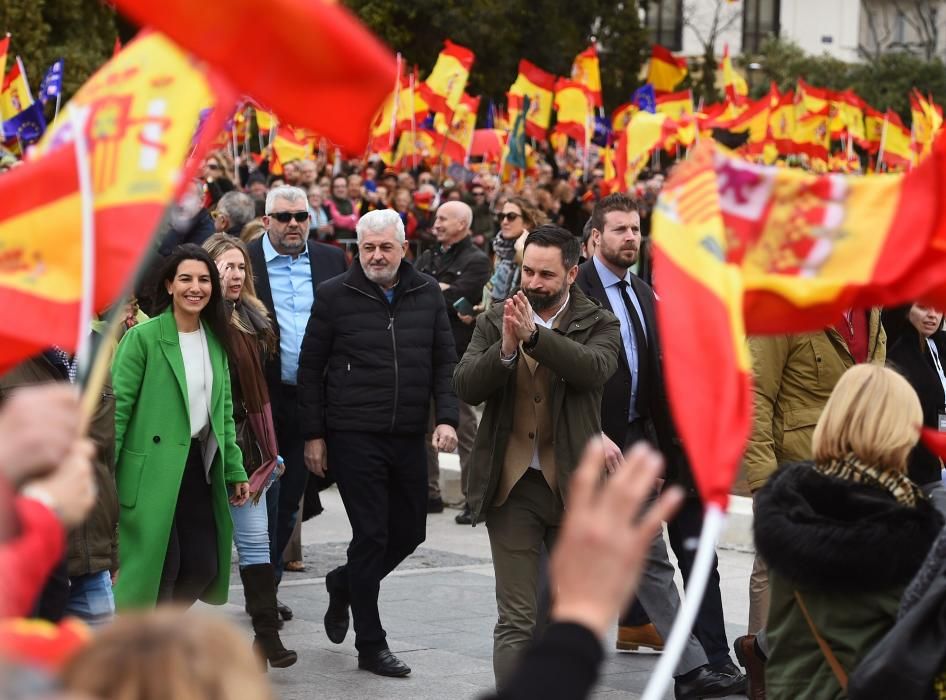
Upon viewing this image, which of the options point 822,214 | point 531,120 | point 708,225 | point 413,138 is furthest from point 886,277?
point 531,120

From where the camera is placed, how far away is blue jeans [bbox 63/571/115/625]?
237 inches

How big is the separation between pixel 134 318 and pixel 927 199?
5185mm

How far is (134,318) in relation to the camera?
8.02m

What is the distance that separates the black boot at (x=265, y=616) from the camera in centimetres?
698

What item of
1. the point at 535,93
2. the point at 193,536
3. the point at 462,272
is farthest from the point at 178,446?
the point at 535,93

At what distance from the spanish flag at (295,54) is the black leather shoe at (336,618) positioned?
16.6ft

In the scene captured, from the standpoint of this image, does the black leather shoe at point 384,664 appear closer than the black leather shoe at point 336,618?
Yes

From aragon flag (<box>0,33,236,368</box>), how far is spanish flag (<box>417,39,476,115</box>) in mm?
20247

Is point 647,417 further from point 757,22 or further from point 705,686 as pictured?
point 757,22

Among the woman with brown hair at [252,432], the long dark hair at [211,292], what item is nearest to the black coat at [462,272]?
the woman with brown hair at [252,432]

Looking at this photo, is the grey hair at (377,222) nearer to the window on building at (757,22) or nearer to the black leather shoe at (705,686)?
the black leather shoe at (705,686)

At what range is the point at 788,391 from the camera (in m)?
6.84

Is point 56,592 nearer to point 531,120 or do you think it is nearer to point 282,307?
point 282,307

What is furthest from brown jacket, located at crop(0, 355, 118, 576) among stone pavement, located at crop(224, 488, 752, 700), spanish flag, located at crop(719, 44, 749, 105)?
spanish flag, located at crop(719, 44, 749, 105)
